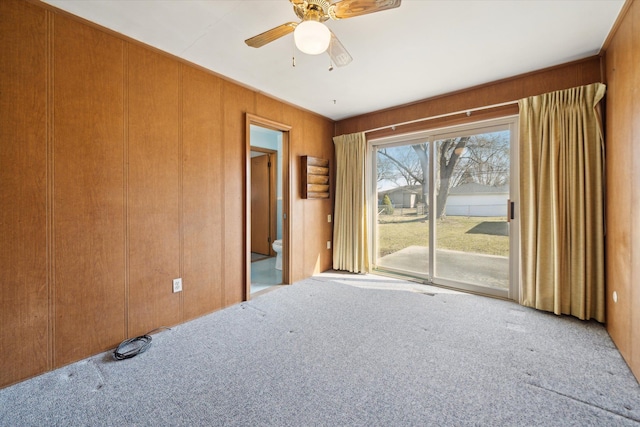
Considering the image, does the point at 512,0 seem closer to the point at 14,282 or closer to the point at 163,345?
the point at 163,345

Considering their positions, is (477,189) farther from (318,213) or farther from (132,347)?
(132,347)

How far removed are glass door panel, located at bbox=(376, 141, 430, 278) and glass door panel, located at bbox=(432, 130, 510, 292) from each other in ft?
0.59

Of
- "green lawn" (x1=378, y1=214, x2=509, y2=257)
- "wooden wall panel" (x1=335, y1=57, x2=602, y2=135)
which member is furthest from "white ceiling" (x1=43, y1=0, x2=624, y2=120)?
"green lawn" (x1=378, y1=214, x2=509, y2=257)

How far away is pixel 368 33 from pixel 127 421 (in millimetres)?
2928

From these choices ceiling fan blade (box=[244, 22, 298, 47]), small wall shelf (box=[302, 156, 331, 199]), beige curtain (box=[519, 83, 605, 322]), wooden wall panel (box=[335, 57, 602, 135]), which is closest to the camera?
ceiling fan blade (box=[244, 22, 298, 47])

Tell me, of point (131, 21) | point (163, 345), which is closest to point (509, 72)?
point (131, 21)

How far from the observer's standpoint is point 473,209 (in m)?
3.17

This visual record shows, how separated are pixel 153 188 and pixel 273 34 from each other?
1.59m

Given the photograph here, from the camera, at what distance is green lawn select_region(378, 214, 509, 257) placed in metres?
3.04

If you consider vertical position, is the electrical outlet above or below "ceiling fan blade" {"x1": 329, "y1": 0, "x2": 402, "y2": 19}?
below

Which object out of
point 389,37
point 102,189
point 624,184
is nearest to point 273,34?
point 389,37

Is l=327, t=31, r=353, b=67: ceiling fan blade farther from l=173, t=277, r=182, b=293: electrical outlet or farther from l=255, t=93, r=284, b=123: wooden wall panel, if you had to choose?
l=173, t=277, r=182, b=293: electrical outlet

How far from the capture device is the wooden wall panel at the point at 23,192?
1.62 metres

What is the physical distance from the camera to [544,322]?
240cm
